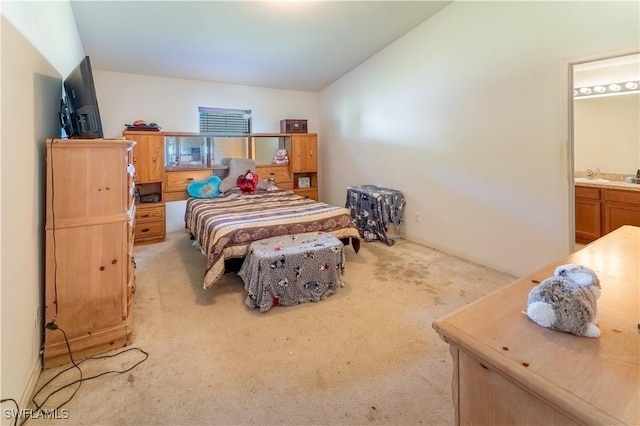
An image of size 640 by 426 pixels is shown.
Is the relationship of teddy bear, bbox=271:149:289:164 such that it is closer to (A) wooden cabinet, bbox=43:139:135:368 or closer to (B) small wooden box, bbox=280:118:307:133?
(B) small wooden box, bbox=280:118:307:133

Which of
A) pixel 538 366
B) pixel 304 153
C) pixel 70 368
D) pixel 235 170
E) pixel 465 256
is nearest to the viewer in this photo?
pixel 538 366

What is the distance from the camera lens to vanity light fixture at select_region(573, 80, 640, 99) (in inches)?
135

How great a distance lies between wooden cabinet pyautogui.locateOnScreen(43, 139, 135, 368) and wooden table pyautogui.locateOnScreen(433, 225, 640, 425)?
200cm

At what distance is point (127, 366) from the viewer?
5.98 feet

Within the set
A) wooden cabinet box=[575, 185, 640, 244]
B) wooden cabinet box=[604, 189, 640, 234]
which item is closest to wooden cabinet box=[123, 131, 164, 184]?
wooden cabinet box=[575, 185, 640, 244]

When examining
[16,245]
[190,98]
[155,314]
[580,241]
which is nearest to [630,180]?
[580,241]

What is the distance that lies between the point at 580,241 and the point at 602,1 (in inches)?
105

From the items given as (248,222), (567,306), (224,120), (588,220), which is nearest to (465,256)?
(588,220)

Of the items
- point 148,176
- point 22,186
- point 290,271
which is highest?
point 148,176

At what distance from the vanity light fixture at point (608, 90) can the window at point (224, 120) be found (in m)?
4.65

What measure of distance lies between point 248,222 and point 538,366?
2.59 m

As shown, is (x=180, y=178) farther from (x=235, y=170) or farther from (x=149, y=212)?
(x=235, y=170)

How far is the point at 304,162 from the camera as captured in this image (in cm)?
571

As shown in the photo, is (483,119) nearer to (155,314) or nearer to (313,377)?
(313,377)
